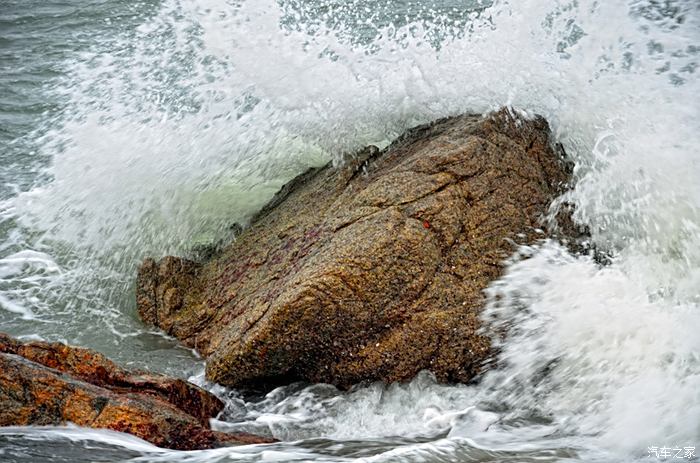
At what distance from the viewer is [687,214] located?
5.27m

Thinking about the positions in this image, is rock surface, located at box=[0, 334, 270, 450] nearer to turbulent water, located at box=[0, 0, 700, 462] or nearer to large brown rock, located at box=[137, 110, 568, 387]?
turbulent water, located at box=[0, 0, 700, 462]

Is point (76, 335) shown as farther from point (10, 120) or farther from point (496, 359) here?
point (10, 120)

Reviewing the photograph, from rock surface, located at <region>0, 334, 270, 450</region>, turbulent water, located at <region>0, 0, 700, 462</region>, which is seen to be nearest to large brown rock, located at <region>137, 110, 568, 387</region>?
turbulent water, located at <region>0, 0, 700, 462</region>

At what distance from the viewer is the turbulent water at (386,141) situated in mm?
3959

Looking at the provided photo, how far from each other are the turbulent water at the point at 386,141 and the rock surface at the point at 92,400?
0.10 meters

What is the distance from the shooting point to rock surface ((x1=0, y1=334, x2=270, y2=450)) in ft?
11.2

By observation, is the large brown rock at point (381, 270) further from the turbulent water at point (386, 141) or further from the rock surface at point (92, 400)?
the rock surface at point (92, 400)

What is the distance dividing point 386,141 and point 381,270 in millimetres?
1821

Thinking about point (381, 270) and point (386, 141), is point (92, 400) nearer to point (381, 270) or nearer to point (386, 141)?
point (381, 270)

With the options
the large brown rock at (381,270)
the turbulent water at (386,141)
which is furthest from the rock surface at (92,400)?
the large brown rock at (381,270)

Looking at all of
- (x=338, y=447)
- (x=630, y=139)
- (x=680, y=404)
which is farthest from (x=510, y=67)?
(x=338, y=447)

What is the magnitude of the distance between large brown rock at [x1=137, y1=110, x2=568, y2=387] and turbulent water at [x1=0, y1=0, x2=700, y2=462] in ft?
0.46

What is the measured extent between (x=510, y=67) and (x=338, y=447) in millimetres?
3468

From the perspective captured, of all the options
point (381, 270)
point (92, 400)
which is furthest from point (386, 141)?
point (92, 400)
